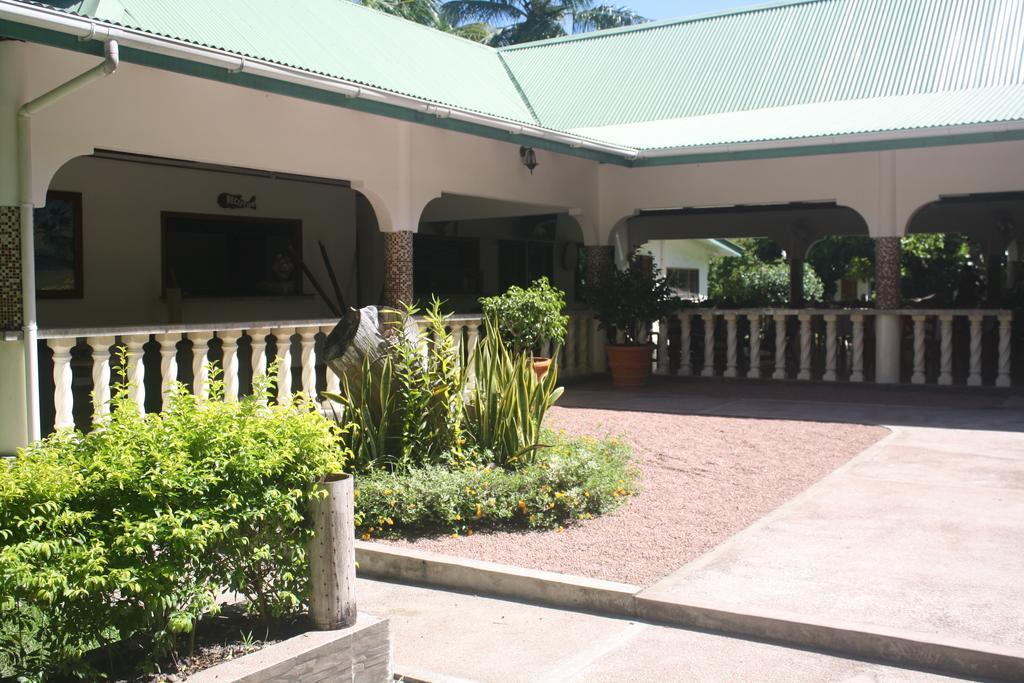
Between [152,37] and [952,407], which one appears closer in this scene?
[152,37]

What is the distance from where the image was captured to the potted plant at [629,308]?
12.7 metres

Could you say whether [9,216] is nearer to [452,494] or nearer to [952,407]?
[452,494]

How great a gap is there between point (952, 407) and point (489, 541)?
695 centimetres

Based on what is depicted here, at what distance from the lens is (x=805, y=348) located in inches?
514

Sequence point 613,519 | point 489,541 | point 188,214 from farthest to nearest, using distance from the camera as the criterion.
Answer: point 188,214
point 613,519
point 489,541

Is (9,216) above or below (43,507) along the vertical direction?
above

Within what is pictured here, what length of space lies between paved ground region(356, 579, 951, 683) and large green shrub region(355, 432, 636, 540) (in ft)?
3.36

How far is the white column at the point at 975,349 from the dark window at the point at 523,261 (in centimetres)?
816

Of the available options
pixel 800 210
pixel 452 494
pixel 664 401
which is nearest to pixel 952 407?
pixel 664 401

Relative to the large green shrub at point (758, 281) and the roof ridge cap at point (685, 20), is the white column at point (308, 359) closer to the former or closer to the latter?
the roof ridge cap at point (685, 20)

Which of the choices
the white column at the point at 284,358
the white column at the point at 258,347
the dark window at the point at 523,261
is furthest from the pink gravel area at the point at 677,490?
the dark window at the point at 523,261

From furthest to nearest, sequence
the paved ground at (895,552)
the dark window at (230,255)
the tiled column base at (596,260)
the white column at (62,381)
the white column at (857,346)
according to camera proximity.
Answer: the tiled column base at (596,260) → the dark window at (230,255) → the white column at (857,346) → the white column at (62,381) → the paved ground at (895,552)

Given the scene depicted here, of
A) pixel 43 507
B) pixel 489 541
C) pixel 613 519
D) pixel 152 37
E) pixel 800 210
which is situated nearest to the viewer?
pixel 43 507

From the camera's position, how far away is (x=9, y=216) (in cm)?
714
